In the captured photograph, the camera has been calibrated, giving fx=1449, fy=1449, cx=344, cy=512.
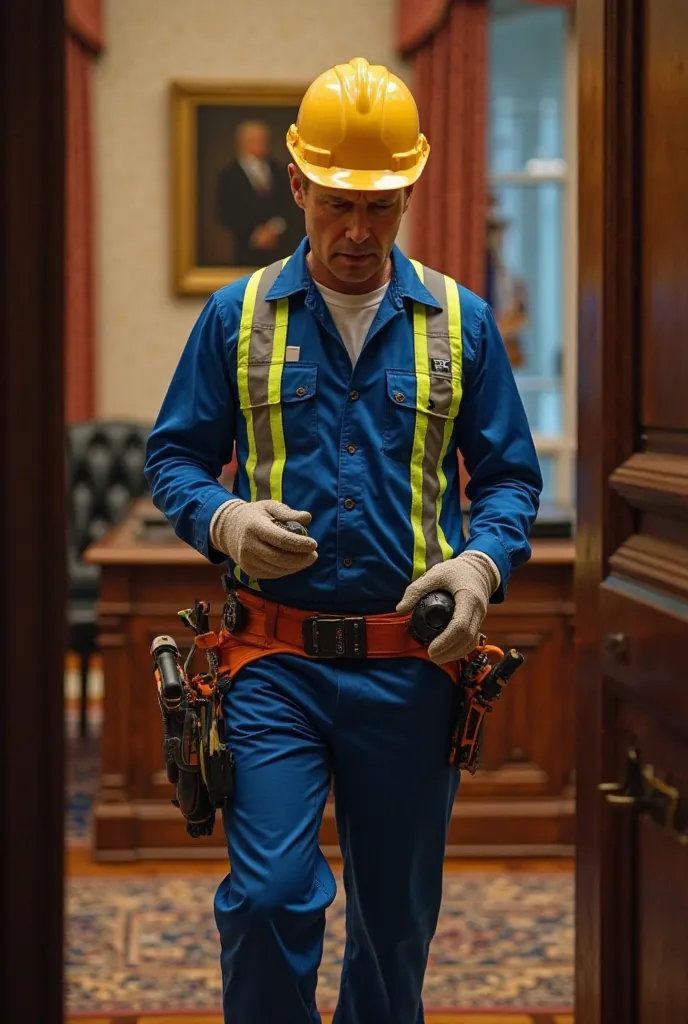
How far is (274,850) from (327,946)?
1.64m

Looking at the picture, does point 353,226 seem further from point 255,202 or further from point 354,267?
point 255,202

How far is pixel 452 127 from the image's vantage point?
22.9 ft

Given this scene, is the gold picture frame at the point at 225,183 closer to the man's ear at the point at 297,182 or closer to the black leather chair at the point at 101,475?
the black leather chair at the point at 101,475

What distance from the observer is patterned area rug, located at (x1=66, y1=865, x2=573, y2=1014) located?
3158 mm

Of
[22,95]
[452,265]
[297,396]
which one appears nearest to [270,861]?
[297,396]

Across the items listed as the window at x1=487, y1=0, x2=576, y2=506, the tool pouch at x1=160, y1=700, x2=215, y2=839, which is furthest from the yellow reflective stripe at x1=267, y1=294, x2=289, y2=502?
the window at x1=487, y1=0, x2=576, y2=506

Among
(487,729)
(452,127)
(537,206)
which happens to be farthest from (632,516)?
(537,206)

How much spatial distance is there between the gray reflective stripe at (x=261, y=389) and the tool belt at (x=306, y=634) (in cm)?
17

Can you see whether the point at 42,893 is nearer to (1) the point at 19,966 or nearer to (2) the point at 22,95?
(1) the point at 19,966

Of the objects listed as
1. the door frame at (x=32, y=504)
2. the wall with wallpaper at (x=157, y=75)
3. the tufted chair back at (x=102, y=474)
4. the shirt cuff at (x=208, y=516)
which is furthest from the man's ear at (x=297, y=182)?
the wall with wallpaper at (x=157, y=75)

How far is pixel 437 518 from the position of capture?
2.17 m

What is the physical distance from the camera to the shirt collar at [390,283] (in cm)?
218

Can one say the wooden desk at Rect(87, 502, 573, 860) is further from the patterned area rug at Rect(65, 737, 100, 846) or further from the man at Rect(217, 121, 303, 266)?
the man at Rect(217, 121, 303, 266)

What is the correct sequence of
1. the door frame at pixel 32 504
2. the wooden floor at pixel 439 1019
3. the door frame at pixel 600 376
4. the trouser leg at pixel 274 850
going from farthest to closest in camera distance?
1. the wooden floor at pixel 439 1019
2. the trouser leg at pixel 274 850
3. the door frame at pixel 600 376
4. the door frame at pixel 32 504
